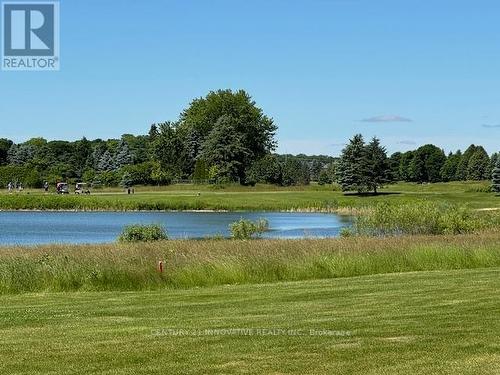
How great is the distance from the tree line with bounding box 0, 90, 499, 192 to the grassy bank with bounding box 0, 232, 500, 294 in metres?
71.5

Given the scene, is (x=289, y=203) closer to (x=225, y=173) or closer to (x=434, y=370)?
(x=225, y=173)

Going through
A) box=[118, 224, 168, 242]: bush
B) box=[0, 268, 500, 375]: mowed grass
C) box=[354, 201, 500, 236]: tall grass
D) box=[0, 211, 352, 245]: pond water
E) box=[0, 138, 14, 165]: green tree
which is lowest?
box=[0, 211, 352, 245]: pond water

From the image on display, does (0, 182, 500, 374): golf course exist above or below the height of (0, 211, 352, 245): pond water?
above

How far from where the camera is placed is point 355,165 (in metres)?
94.8

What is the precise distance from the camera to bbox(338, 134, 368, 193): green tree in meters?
94.5

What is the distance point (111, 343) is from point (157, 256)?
36.1 ft

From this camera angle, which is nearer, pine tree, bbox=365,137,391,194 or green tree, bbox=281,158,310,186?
pine tree, bbox=365,137,391,194

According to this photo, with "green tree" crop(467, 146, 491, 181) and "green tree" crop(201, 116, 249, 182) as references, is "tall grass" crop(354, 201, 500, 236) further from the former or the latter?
"green tree" crop(467, 146, 491, 181)

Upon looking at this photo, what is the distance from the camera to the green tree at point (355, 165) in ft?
310

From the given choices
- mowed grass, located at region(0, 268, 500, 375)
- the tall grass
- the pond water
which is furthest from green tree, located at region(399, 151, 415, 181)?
mowed grass, located at region(0, 268, 500, 375)

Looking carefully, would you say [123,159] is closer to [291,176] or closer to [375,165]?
[291,176]

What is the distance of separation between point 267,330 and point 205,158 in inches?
4411

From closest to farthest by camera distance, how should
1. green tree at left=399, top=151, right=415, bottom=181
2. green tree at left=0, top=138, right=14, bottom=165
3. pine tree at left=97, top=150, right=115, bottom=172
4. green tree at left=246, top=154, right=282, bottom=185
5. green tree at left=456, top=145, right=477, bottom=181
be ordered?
1. green tree at left=246, top=154, right=282, bottom=185
2. pine tree at left=97, top=150, right=115, bottom=172
3. green tree at left=0, top=138, right=14, bottom=165
4. green tree at left=456, top=145, right=477, bottom=181
5. green tree at left=399, top=151, right=415, bottom=181

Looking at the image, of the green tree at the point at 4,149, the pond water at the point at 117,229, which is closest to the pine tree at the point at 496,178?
the pond water at the point at 117,229
